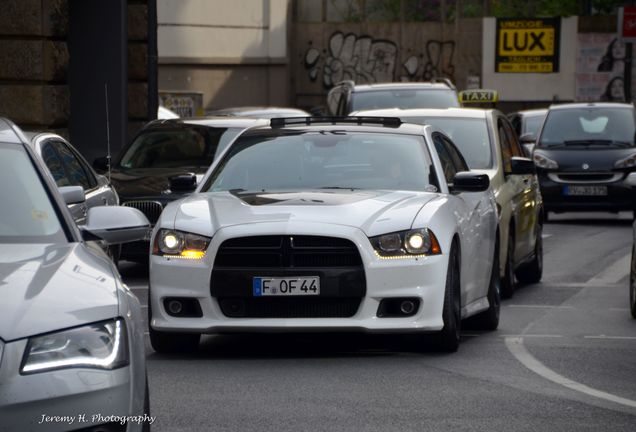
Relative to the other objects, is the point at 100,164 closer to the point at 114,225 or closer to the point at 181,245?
the point at 181,245

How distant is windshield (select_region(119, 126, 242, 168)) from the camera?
18.0 m

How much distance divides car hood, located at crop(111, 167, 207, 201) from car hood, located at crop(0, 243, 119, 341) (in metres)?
9.92

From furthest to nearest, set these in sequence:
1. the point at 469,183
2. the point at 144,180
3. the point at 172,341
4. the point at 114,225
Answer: the point at 144,180 < the point at 469,183 < the point at 172,341 < the point at 114,225

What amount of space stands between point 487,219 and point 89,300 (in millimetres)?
6719

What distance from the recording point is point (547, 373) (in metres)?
9.69

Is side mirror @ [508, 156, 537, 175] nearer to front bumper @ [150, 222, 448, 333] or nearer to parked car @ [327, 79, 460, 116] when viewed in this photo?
front bumper @ [150, 222, 448, 333]

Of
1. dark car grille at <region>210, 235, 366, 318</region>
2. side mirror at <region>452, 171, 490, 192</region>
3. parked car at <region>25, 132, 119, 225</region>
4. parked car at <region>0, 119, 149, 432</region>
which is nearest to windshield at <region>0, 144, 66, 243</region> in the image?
parked car at <region>0, 119, 149, 432</region>

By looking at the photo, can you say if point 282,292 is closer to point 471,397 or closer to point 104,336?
point 471,397

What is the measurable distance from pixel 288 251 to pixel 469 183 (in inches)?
68.6

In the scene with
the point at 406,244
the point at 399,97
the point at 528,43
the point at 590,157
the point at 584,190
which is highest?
the point at 406,244

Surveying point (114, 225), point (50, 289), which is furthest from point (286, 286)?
point (50, 289)

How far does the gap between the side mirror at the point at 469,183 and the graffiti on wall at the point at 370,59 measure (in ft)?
143

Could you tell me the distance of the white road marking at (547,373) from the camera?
8766mm

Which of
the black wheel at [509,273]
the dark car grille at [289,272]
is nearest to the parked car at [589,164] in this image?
the black wheel at [509,273]
